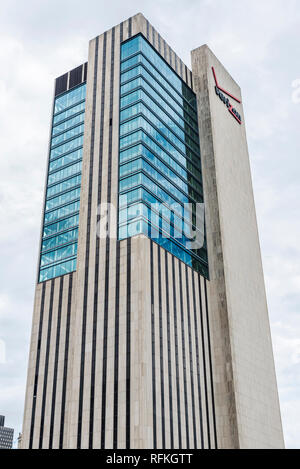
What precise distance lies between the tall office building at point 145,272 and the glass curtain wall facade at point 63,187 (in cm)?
28

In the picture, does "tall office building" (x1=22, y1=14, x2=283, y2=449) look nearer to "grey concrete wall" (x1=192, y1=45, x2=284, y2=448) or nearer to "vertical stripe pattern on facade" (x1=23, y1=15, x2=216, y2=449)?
"vertical stripe pattern on facade" (x1=23, y1=15, x2=216, y2=449)

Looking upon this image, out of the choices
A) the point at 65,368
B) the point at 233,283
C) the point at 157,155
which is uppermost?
Result: the point at 157,155

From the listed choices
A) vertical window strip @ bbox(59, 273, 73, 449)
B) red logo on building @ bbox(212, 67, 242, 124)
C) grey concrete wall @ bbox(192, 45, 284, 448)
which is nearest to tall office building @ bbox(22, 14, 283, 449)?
vertical window strip @ bbox(59, 273, 73, 449)

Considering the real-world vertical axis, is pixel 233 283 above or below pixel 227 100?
below

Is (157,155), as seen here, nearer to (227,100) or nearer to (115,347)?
(115,347)

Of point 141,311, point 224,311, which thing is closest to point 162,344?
point 141,311

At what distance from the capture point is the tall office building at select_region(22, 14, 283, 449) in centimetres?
6669

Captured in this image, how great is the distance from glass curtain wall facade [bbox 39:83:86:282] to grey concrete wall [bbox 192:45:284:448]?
25.0m

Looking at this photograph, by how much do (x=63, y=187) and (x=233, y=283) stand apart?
35.5 m

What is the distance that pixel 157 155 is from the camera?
85.1 meters

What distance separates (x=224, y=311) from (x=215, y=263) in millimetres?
9262

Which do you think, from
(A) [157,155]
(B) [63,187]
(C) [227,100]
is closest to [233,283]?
(A) [157,155]

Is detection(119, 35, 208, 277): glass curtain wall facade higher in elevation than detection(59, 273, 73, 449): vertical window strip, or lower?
higher
